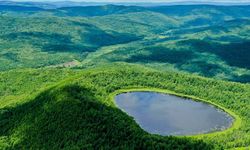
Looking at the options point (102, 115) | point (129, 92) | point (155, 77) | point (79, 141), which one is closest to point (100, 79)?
point (129, 92)

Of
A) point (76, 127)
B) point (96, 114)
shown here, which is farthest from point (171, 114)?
point (76, 127)

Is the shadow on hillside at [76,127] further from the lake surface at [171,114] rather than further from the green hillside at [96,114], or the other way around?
the lake surface at [171,114]

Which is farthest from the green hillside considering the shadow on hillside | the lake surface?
the lake surface

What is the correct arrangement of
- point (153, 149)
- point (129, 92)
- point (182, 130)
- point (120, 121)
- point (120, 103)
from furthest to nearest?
1. point (129, 92)
2. point (120, 103)
3. point (182, 130)
4. point (120, 121)
5. point (153, 149)

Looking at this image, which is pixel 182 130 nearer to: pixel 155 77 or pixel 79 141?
pixel 79 141

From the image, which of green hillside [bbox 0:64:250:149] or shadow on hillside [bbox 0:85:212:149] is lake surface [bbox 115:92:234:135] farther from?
shadow on hillside [bbox 0:85:212:149]

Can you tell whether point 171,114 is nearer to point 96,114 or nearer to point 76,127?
point 96,114
